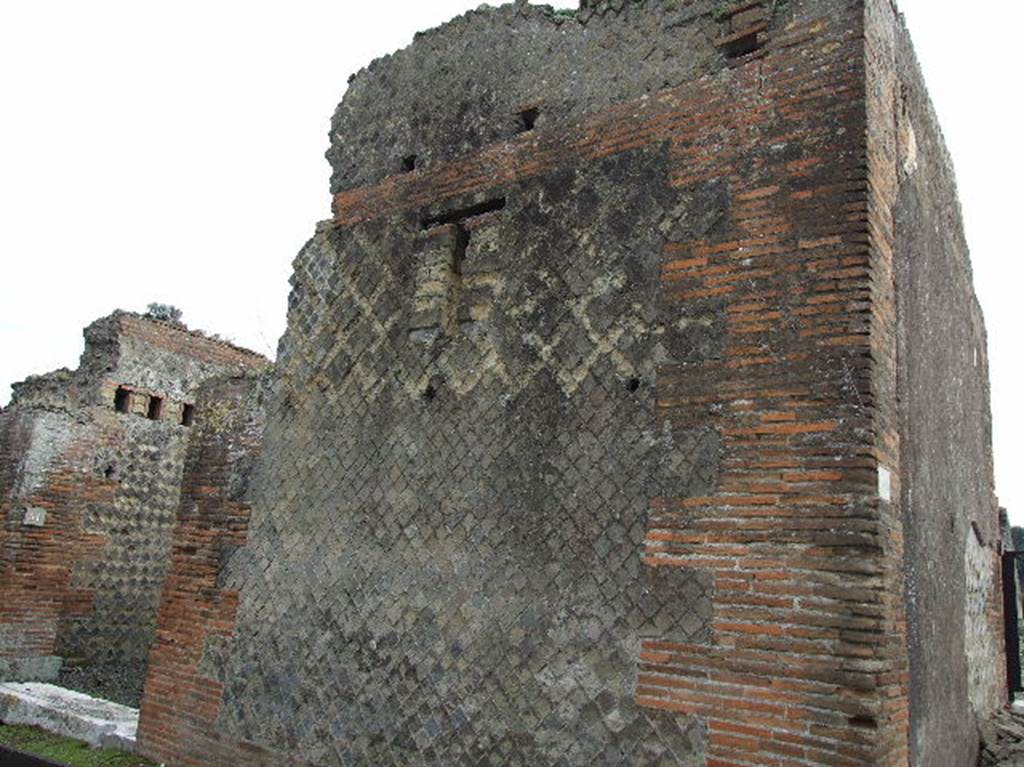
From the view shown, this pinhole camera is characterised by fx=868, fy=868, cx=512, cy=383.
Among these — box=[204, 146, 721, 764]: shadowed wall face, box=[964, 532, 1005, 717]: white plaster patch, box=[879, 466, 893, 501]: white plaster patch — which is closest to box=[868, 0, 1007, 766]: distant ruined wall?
box=[964, 532, 1005, 717]: white plaster patch

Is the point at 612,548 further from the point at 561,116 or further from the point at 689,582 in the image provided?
the point at 561,116

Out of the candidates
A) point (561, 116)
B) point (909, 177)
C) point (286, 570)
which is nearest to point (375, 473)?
point (286, 570)

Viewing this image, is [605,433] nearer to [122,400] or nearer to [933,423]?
[933,423]

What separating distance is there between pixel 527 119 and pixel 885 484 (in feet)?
10.6

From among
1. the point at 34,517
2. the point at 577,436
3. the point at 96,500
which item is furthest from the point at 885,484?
the point at 96,500

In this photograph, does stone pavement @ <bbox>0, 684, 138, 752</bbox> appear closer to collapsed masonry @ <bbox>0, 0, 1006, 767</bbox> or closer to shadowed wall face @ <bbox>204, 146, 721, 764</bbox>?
collapsed masonry @ <bbox>0, 0, 1006, 767</bbox>

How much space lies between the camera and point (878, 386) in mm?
4012

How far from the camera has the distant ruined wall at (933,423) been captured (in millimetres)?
4512

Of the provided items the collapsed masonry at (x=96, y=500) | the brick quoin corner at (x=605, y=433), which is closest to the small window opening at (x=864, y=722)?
the brick quoin corner at (x=605, y=433)

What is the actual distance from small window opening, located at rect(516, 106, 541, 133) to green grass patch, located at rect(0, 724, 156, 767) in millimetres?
5116

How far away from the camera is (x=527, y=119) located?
568cm

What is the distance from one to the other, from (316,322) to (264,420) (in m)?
0.82

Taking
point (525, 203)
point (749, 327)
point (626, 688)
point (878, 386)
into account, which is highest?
point (525, 203)

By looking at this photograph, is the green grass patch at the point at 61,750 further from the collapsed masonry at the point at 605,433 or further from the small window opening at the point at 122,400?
the small window opening at the point at 122,400
